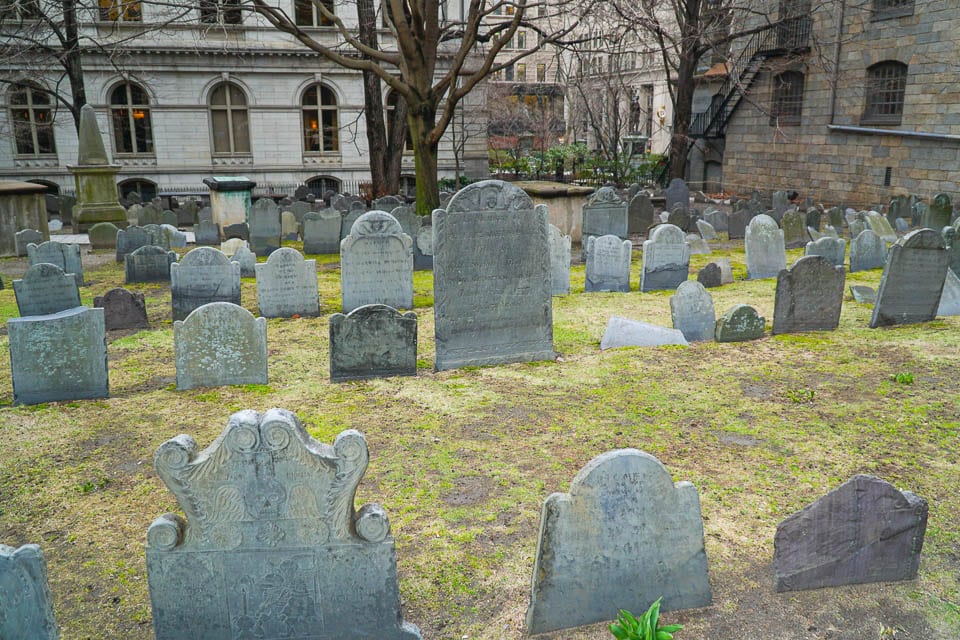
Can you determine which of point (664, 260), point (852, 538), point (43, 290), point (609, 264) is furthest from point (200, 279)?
point (852, 538)

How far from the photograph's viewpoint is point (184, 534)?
3.36 metres

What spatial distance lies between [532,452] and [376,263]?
478 cm

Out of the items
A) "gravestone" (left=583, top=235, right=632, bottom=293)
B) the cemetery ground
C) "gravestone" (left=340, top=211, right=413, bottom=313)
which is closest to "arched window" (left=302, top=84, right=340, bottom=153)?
"gravestone" (left=583, top=235, right=632, bottom=293)

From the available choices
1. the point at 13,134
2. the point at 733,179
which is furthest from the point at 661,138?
the point at 13,134

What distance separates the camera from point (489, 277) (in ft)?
24.9

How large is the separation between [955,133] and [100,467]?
20.5 meters

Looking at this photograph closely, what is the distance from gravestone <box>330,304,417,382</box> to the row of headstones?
12.2ft

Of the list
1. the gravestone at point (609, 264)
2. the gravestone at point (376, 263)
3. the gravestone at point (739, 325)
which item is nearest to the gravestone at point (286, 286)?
the gravestone at point (376, 263)

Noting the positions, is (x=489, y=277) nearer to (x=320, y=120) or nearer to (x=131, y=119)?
(x=320, y=120)

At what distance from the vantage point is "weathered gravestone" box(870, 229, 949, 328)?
8.25m

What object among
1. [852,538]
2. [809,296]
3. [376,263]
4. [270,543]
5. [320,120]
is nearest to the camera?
[270,543]

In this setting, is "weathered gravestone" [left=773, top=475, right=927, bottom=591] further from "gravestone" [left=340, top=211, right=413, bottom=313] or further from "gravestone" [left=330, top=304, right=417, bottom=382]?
"gravestone" [left=340, top=211, right=413, bottom=313]

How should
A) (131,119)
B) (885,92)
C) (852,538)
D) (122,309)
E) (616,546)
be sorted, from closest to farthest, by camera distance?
(616,546) < (852,538) < (122,309) < (885,92) < (131,119)

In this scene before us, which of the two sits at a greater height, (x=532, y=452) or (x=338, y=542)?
(x=338, y=542)
